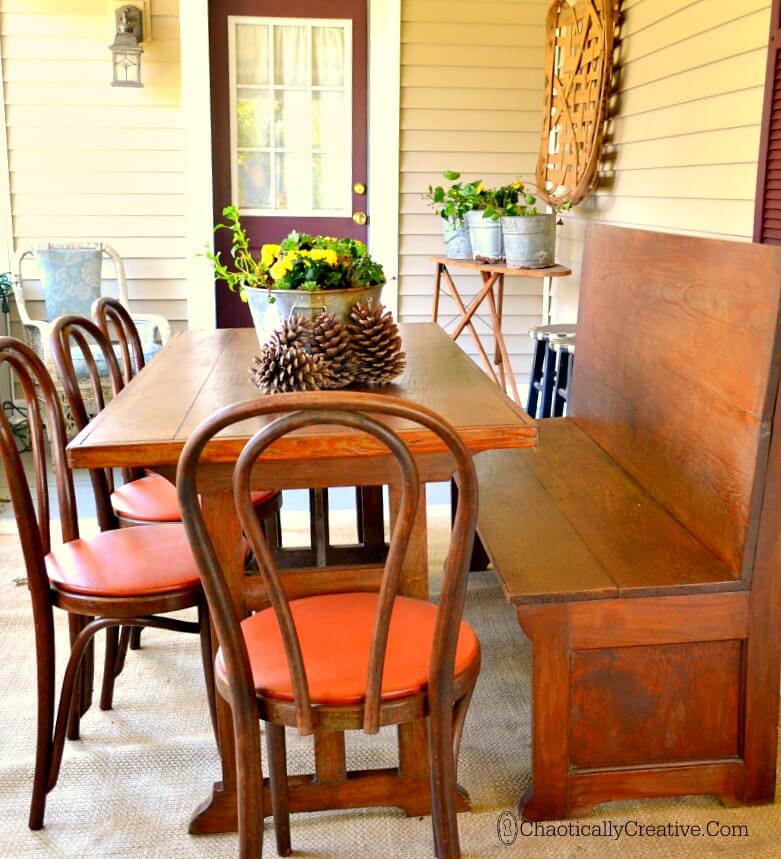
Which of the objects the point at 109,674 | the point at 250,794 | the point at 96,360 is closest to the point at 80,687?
the point at 109,674

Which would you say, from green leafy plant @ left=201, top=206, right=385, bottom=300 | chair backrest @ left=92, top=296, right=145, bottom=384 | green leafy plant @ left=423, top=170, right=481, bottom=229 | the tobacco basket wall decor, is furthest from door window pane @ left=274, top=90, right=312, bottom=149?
A: green leafy plant @ left=201, top=206, right=385, bottom=300

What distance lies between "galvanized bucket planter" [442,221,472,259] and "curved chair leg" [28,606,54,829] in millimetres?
3174

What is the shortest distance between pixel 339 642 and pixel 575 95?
3.43m

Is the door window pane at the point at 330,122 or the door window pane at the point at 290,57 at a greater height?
the door window pane at the point at 290,57

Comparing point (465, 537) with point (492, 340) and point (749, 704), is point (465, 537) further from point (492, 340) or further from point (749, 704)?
point (492, 340)

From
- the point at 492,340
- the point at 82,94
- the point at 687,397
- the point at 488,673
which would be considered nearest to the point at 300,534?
the point at 488,673

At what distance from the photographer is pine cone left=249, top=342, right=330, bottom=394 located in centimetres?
182

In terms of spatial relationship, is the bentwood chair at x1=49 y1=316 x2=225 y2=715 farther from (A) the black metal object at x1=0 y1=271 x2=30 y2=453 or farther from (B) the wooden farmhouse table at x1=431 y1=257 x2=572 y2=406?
(A) the black metal object at x1=0 y1=271 x2=30 y2=453

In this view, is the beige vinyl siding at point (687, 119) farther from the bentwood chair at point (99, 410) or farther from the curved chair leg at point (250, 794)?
the curved chair leg at point (250, 794)

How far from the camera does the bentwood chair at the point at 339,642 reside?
1.24m

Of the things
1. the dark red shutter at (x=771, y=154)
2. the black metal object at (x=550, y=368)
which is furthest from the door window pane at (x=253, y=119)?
the dark red shutter at (x=771, y=154)

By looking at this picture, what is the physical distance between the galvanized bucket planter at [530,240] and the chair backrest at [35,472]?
251 centimetres

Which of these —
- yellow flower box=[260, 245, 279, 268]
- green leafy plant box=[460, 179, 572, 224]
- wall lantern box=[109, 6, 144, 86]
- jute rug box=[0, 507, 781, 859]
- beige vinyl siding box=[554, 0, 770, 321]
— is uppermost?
wall lantern box=[109, 6, 144, 86]

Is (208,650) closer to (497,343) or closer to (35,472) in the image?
(35,472)
